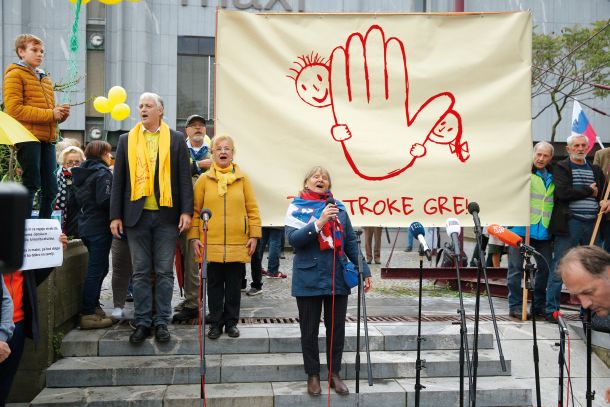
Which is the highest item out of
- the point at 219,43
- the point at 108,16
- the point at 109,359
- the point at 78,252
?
the point at 108,16

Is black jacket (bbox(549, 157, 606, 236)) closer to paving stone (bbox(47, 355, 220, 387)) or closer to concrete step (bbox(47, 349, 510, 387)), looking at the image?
concrete step (bbox(47, 349, 510, 387))

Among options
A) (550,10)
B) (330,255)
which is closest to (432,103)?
(330,255)

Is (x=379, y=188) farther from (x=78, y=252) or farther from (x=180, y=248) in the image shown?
(x=78, y=252)

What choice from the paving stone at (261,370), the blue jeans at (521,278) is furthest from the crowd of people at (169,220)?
the paving stone at (261,370)

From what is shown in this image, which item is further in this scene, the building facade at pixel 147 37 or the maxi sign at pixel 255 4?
the maxi sign at pixel 255 4

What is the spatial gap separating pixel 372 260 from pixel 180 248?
23.0 ft

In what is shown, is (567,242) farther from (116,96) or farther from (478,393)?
(116,96)

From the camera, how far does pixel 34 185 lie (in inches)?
234

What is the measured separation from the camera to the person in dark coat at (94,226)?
6.32m

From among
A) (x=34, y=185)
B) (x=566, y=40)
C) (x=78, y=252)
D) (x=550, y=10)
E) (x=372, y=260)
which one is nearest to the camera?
(x=34, y=185)

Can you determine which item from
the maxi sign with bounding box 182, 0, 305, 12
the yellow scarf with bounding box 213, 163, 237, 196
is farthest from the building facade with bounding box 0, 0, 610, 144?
the yellow scarf with bounding box 213, 163, 237, 196

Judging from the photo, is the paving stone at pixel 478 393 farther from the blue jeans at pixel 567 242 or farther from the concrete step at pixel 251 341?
the blue jeans at pixel 567 242

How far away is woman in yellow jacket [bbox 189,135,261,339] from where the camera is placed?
606cm

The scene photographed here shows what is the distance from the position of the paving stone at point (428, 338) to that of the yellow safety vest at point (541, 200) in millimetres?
1585
